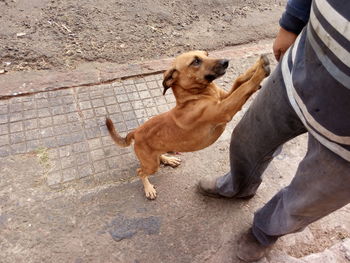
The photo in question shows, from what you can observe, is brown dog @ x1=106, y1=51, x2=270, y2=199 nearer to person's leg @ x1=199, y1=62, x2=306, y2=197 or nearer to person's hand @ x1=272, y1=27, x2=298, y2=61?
person's leg @ x1=199, y1=62, x2=306, y2=197

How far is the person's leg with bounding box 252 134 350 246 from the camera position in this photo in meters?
1.58

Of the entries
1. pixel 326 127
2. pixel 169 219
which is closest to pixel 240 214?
pixel 169 219

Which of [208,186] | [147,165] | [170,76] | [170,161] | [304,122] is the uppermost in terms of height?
[304,122]

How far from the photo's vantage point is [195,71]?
216 cm

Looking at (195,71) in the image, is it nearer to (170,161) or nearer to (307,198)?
(307,198)

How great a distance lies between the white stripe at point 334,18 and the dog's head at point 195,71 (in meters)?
0.83

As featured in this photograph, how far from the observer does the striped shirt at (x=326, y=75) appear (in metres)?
1.28

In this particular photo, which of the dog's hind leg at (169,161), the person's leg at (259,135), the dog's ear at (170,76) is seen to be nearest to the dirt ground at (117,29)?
the dog's hind leg at (169,161)

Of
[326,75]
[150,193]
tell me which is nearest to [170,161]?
[150,193]

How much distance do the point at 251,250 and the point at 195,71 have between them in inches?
55.2

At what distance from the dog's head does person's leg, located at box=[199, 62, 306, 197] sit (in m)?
0.32

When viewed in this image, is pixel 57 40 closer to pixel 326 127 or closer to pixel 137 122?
pixel 137 122

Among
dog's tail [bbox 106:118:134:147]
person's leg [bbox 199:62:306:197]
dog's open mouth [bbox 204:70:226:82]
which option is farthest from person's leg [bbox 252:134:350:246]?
dog's tail [bbox 106:118:134:147]

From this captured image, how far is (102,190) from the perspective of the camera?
291 centimetres
